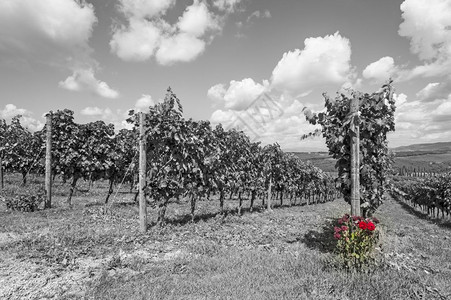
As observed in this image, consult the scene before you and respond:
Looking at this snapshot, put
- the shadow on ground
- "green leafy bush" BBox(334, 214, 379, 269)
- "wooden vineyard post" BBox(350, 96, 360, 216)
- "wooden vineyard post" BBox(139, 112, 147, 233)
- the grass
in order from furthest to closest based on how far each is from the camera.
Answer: "wooden vineyard post" BBox(139, 112, 147, 233)
the shadow on ground
"wooden vineyard post" BBox(350, 96, 360, 216)
"green leafy bush" BBox(334, 214, 379, 269)
the grass

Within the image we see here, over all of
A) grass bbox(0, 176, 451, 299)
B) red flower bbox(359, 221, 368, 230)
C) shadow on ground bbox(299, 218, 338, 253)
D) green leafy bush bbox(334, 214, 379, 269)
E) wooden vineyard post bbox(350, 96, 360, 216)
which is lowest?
shadow on ground bbox(299, 218, 338, 253)

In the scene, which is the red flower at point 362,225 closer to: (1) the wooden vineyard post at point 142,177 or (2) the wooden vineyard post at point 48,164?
(1) the wooden vineyard post at point 142,177

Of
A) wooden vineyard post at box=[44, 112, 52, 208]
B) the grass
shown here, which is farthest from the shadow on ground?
wooden vineyard post at box=[44, 112, 52, 208]

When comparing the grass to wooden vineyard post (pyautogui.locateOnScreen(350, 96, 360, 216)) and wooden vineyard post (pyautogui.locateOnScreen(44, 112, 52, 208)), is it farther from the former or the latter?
wooden vineyard post (pyautogui.locateOnScreen(44, 112, 52, 208))

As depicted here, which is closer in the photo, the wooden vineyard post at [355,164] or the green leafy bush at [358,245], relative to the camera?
the green leafy bush at [358,245]

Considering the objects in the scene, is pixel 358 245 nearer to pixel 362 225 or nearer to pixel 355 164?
pixel 362 225

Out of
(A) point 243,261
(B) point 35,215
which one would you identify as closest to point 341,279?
(A) point 243,261

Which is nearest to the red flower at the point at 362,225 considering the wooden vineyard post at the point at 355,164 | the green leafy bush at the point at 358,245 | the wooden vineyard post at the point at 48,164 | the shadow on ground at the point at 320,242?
the green leafy bush at the point at 358,245

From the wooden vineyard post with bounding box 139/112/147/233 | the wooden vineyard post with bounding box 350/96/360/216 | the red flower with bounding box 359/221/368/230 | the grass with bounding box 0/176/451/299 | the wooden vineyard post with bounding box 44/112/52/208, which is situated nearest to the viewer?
the grass with bounding box 0/176/451/299

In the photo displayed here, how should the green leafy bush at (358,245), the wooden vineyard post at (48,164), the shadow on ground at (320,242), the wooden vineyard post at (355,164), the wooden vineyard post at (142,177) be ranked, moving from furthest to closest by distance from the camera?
the wooden vineyard post at (48,164)
the wooden vineyard post at (142,177)
the shadow on ground at (320,242)
the wooden vineyard post at (355,164)
the green leafy bush at (358,245)

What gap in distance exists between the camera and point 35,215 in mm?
11414

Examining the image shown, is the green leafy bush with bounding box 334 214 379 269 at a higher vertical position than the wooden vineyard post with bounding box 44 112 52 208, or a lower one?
lower

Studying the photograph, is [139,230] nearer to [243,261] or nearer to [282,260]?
[243,261]

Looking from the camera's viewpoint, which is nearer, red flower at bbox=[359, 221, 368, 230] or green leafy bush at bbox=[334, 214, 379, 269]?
red flower at bbox=[359, 221, 368, 230]
